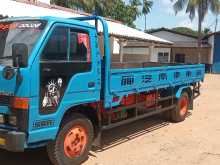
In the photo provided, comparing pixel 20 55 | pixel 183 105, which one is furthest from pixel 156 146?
pixel 20 55

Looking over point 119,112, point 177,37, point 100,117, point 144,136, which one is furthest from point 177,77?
point 177,37

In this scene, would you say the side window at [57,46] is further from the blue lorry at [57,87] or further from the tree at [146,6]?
the tree at [146,6]

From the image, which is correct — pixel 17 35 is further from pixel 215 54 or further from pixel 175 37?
pixel 175 37

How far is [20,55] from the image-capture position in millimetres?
5699

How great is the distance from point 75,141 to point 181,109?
5.43 metres

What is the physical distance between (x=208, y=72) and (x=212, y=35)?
378cm

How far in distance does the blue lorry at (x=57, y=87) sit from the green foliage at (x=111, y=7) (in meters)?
30.2

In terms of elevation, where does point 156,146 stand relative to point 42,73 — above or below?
below

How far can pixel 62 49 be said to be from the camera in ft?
21.5

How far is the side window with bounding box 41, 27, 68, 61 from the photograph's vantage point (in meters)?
6.26

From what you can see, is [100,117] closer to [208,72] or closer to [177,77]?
[177,77]

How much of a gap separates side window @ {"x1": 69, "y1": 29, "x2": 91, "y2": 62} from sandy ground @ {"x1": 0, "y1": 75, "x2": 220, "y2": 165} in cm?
185

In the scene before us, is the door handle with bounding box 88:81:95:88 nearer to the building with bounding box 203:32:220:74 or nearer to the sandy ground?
the sandy ground

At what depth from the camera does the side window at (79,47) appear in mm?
6747
